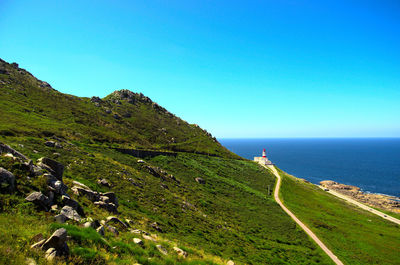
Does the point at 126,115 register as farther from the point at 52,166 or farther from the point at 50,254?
the point at 50,254

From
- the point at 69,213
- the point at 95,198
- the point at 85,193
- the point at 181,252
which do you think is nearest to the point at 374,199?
the point at 181,252

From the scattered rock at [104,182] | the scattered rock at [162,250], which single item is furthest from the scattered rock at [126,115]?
the scattered rock at [162,250]

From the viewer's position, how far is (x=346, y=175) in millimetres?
167875

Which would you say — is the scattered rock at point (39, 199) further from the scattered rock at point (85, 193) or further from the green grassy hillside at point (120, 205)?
the scattered rock at point (85, 193)

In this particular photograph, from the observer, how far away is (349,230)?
2003 inches

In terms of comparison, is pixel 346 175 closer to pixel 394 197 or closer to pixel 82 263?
pixel 394 197

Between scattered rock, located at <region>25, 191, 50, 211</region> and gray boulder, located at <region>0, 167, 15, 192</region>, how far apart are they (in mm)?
1081

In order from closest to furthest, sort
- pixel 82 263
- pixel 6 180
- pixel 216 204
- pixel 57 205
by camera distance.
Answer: pixel 82 263 → pixel 6 180 → pixel 57 205 → pixel 216 204

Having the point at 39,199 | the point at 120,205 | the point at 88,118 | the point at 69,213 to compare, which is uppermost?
the point at 88,118

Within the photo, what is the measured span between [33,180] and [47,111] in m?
73.9

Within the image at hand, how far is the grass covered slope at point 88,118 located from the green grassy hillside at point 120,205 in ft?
2.06

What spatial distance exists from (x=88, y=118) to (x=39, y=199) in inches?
3120

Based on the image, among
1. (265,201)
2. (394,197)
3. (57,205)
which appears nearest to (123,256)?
(57,205)

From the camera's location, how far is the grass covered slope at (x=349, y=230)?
3850 centimetres
